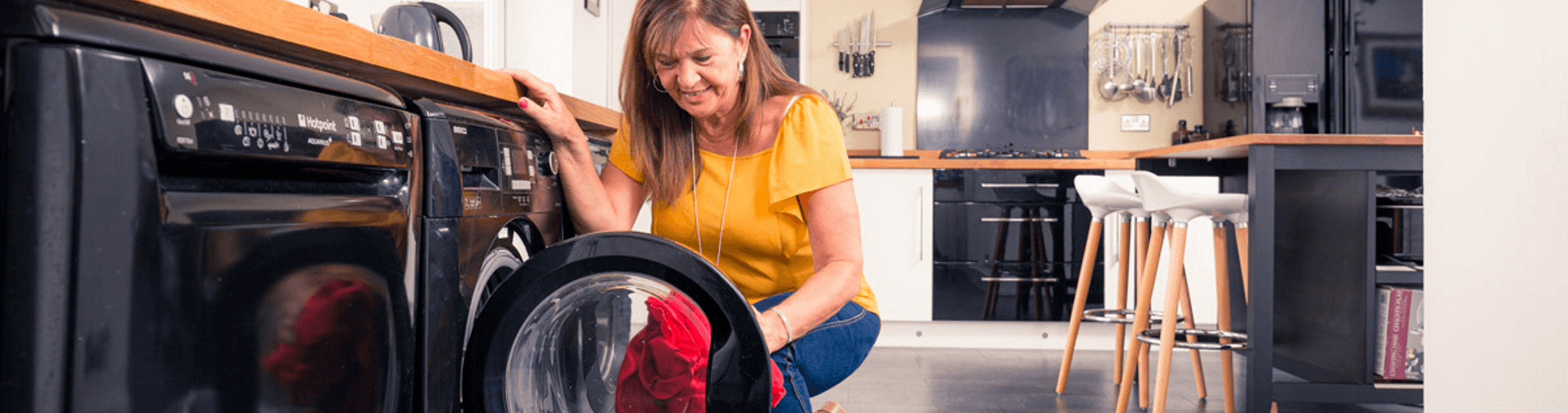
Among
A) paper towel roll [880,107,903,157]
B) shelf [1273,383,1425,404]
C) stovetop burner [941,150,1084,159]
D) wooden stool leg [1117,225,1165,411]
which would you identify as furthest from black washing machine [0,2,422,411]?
paper towel roll [880,107,903,157]

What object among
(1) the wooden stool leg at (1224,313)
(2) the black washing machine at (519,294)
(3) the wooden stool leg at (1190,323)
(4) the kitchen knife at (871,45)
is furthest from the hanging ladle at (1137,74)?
(2) the black washing machine at (519,294)

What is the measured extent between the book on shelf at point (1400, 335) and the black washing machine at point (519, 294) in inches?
73.0

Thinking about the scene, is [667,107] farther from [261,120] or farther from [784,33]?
[784,33]

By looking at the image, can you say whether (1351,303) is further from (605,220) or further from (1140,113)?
(1140,113)

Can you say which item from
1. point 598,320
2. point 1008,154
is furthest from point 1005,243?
point 598,320

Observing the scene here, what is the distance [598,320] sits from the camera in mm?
1109

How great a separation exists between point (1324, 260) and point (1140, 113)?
225cm

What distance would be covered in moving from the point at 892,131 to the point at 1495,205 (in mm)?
3143

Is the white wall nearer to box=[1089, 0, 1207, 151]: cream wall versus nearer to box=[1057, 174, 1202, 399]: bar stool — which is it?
box=[1057, 174, 1202, 399]: bar stool

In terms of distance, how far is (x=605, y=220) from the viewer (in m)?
1.33

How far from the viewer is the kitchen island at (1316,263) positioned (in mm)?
2029

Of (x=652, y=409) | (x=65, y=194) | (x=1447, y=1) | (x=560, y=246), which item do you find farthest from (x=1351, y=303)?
(x=65, y=194)

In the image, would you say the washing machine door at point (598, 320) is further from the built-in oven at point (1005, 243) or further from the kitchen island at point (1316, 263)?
the built-in oven at point (1005, 243)

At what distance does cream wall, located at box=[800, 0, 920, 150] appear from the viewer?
4453 mm
